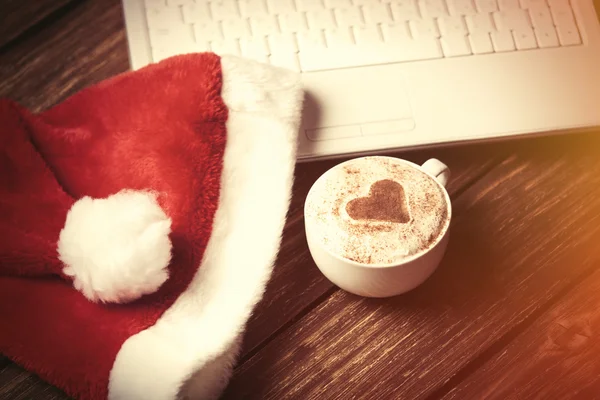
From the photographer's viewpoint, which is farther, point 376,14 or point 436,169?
point 376,14

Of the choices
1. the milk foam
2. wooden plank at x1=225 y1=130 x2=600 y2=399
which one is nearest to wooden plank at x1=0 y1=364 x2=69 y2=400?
wooden plank at x1=225 y1=130 x2=600 y2=399

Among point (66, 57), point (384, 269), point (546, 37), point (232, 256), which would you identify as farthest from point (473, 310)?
point (66, 57)

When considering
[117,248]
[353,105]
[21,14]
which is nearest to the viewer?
[117,248]

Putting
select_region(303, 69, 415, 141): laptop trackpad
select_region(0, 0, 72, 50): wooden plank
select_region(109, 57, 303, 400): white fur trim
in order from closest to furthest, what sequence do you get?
A: select_region(109, 57, 303, 400): white fur trim → select_region(303, 69, 415, 141): laptop trackpad → select_region(0, 0, 72, 50): wooden plank

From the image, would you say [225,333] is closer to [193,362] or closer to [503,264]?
[193,362]

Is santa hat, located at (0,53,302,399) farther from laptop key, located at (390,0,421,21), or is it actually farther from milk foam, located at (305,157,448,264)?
laptop key, located at (390,0,421,21)

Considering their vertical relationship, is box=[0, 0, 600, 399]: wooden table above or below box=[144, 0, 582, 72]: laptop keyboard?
below

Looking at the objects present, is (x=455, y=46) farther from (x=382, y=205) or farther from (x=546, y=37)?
(x=382, y=205)
